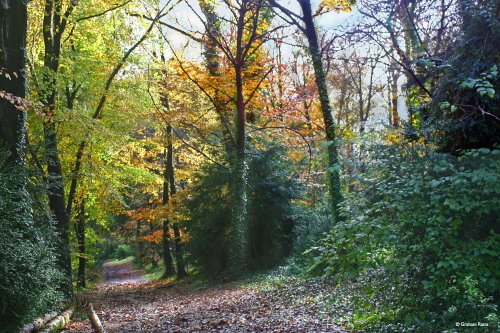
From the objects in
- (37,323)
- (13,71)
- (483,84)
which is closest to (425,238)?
(483,84)

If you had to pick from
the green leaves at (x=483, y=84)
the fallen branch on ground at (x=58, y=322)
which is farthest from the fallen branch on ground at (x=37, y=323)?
the green leaves at (x=483, y=84)

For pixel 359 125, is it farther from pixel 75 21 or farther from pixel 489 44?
pixel 75 21

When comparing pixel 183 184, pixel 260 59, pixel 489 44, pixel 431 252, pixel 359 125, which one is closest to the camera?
pixel 431 252

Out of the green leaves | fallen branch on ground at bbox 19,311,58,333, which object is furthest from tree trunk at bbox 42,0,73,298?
the green leaves

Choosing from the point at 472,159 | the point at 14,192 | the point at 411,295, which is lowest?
the point at 411,295

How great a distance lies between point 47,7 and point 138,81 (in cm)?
398

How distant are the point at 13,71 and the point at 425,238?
27.8 ft

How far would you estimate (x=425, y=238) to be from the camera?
15.6 feet

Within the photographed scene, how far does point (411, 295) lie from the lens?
5043 millimetres

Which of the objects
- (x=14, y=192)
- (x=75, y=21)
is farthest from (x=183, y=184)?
(x=14, y=192)

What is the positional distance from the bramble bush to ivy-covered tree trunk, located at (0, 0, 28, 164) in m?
6.71

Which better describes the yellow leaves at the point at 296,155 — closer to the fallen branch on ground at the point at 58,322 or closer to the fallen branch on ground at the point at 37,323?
the fallen branch on ground at the point at 58,322

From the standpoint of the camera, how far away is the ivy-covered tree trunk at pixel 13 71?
871cm

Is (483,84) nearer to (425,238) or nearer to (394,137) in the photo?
(425,238)
